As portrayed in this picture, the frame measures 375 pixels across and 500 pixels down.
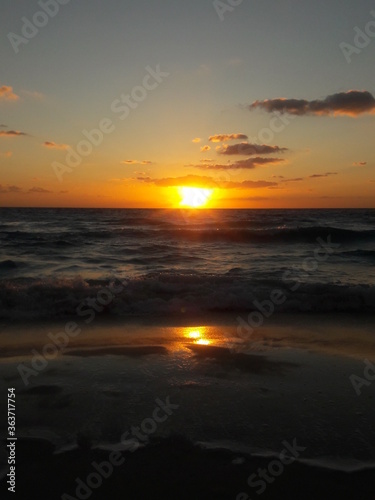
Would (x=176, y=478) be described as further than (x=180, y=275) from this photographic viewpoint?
No

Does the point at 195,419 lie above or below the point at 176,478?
above

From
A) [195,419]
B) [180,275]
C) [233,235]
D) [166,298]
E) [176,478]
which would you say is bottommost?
[176,478]

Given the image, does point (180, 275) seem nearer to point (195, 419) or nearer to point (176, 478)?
point (195, 419)

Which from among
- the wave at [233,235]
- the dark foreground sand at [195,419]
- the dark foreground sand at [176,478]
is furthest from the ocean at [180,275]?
the dark foreground sand at [176,478]

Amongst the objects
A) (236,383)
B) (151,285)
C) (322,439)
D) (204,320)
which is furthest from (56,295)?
(322,439)

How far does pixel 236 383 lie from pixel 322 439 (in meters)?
1.50

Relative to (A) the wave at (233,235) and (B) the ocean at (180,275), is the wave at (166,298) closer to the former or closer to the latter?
(B) the ocean at (180,275)

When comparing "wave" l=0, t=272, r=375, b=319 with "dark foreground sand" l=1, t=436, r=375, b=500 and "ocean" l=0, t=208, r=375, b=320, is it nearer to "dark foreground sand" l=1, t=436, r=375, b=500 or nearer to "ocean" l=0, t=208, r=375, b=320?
"ocean" l=0, t=208, r=375, b=320

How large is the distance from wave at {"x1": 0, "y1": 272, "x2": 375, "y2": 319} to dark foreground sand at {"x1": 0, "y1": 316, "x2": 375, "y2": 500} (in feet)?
8.82

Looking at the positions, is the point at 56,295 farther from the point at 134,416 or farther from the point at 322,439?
the point at 322,439

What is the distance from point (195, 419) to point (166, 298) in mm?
6534

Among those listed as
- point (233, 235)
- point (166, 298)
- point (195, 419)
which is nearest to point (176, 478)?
point (195, 419)

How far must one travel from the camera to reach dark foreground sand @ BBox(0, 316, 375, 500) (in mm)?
3242

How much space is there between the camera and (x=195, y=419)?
4219 millimetres
